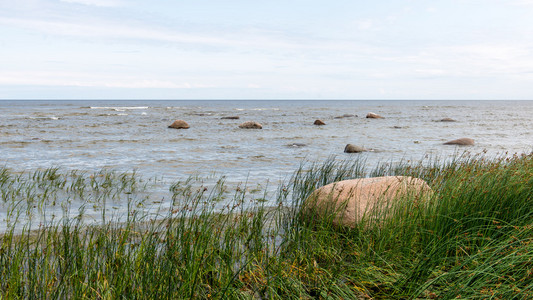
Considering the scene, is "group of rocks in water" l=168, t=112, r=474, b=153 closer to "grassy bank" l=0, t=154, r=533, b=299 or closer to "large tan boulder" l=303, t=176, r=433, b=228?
"large tan boulder" l=303, t=176, r=433, b=228

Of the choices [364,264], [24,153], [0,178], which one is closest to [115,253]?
[364,264]

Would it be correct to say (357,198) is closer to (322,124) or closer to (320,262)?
(320,262)

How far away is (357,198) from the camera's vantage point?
6727 mm

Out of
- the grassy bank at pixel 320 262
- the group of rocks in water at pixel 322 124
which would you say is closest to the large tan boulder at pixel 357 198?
the grassy bank at pixel 320 262

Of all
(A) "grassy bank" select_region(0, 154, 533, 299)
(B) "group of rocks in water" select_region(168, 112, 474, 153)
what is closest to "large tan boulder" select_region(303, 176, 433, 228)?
(A) "grassy bank" select_region(0, 154, 533, 299)

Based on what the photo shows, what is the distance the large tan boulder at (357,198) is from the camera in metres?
6.10

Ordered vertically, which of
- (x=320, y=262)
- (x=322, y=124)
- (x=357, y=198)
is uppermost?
(x=357, y=198)

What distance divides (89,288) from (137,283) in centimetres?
44

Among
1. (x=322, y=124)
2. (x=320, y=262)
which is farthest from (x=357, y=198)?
(x=322, y=124)

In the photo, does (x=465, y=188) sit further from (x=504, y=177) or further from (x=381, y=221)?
(x=381, y=221)

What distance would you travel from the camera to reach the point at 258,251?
5.03 m

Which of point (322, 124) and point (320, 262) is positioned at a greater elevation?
point (322, 124)

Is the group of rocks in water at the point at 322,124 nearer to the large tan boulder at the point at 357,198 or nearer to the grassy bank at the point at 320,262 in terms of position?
the large tan boulder at the point at 357,198

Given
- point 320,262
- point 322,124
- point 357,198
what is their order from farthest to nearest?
point 322,124, point 357,198, point 320,262
